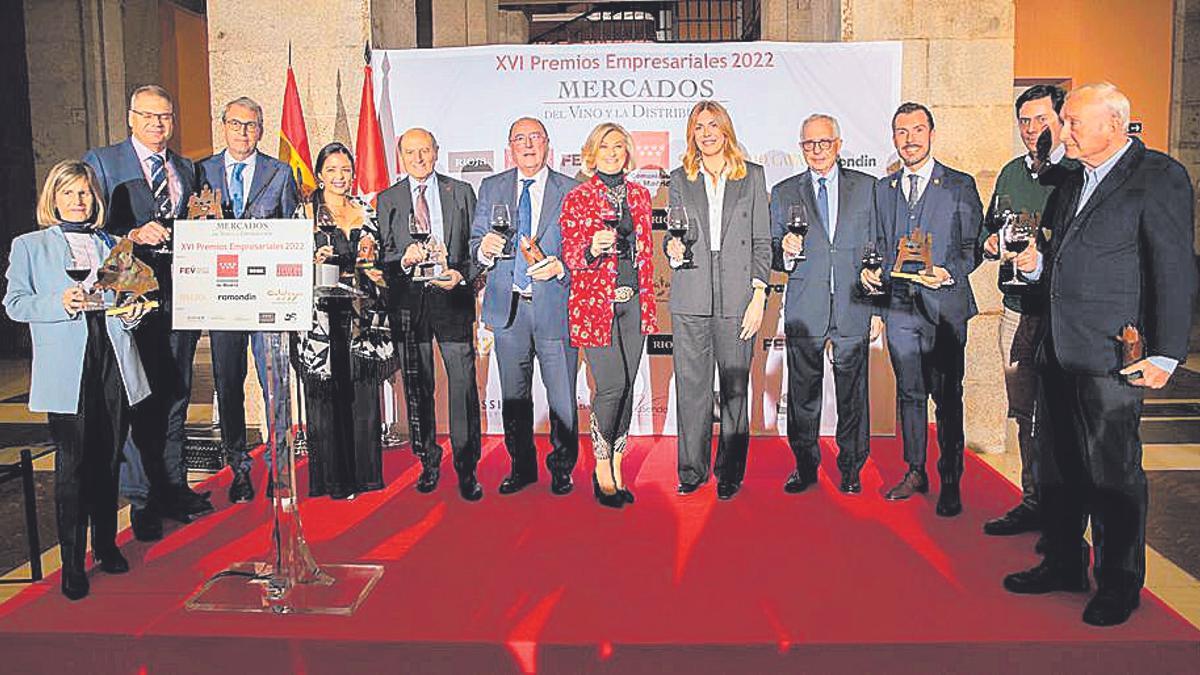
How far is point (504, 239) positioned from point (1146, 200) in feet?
9.04

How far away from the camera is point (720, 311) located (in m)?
5.32

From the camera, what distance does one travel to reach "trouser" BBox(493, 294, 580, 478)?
216 inches

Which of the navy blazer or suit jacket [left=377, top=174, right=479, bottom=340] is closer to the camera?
the navy blazer

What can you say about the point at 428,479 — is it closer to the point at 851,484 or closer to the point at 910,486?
the point at 851,484

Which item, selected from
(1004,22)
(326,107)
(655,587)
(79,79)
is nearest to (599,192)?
(655,587)

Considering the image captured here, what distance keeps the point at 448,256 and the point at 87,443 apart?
1.90 m

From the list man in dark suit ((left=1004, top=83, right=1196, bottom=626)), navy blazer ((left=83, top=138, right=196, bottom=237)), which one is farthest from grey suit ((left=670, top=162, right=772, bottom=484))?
navy blazer ((left=83, top=138, right=196, bottom=237))

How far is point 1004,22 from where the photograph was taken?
7.12 meters

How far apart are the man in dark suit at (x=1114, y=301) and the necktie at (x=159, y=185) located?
3.85m

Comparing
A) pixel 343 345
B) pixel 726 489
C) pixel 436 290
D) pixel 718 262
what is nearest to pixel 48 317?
pixel 343 345

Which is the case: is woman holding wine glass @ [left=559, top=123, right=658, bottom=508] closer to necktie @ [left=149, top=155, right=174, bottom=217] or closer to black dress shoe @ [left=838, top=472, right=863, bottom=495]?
black dress shoe @ [left=838, top=472, right=863, bottom=495]

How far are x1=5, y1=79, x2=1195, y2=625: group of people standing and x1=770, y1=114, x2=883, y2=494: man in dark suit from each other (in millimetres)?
11

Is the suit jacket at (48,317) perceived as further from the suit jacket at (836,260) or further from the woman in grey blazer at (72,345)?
the suit jacket at (836,260)

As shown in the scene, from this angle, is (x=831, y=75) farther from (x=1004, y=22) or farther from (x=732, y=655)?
(x=732, y=655)
